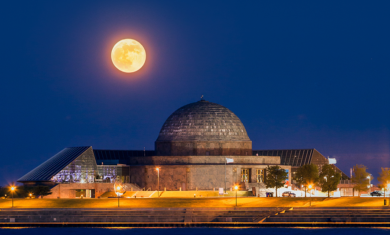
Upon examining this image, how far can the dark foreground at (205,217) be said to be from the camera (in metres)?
59.7

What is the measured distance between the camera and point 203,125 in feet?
286

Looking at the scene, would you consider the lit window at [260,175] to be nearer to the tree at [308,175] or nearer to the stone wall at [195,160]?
the stone wall at [195,160]

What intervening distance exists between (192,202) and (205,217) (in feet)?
19.2

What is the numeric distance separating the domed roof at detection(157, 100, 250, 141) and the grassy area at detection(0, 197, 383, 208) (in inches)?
759

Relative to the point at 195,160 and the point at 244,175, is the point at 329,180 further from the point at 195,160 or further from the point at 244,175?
the point at 195,160

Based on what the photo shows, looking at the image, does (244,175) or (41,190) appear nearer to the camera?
(41,190)

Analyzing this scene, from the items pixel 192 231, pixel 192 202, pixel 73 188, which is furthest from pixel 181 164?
pixel 192 231

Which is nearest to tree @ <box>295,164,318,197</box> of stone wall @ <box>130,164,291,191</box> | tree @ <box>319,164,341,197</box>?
tree @ <box>319,164,341,197</box>

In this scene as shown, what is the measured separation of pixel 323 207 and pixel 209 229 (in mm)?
9936

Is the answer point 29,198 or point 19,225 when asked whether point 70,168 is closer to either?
point 29,198

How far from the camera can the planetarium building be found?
79.9 meters

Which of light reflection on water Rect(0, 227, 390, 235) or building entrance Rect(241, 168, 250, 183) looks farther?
building entrance Rect(241, 168, 250, 183)

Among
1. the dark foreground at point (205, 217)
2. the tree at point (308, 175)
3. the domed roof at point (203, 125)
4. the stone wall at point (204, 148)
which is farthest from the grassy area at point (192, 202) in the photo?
the domed roof at point (203, 125)

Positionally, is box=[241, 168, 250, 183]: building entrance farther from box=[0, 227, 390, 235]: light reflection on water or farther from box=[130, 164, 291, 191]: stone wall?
box=[0, 227, 390, 235]: light reflection on water
